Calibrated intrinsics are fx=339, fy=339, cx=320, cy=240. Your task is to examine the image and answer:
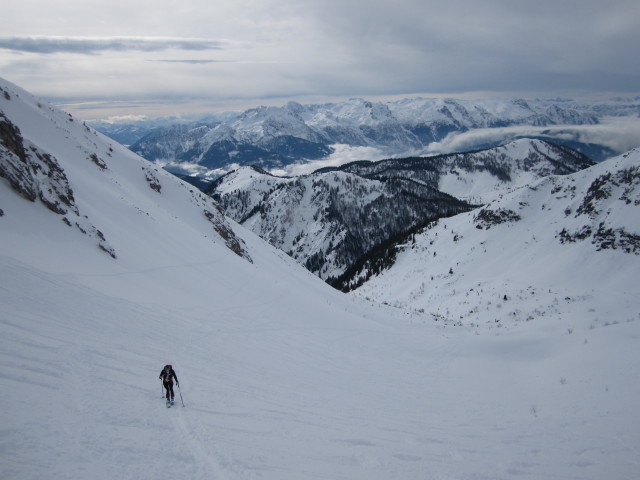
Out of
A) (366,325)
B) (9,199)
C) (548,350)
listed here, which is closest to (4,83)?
(9,199)

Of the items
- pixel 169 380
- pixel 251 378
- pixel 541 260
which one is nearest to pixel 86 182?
pixel 251 378

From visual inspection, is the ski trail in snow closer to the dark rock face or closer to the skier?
the skier

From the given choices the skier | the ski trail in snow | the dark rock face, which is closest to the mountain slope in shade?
the dark rock face

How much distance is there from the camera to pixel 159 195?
4434cm

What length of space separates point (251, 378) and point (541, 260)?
186ft

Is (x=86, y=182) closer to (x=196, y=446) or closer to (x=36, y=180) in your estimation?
(x=36, y=180)

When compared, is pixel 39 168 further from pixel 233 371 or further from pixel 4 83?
pixel 4 83

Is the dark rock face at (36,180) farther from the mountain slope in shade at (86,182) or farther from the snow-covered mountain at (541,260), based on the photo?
the snow-covered mountain at (541,260)

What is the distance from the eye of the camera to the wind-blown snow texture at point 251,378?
8.15 meters

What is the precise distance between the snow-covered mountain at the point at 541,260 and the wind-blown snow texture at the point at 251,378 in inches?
585

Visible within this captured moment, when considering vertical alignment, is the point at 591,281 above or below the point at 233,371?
above

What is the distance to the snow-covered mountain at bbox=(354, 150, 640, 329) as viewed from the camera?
4178 centimetres

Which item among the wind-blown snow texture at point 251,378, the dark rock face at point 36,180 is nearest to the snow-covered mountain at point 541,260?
the wind-blown snow texture at point 251,378

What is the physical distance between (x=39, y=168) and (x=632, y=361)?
119 ft
